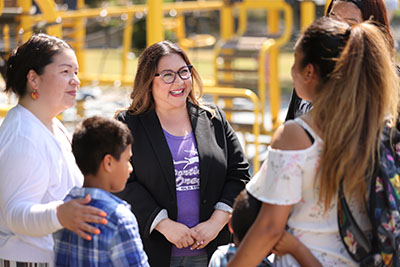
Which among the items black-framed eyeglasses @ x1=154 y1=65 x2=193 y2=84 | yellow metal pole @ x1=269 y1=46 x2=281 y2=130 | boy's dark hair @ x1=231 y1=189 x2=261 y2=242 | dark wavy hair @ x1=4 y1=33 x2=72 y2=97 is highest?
dark wavy hair @ x1=4 y1=33 x2=72 y2=97

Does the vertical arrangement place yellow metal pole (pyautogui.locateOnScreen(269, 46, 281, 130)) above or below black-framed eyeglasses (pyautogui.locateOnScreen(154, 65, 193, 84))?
below

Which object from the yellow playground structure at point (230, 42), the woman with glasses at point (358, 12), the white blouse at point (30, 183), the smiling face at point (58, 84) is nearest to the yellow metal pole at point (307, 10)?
the yellow playground structure at point (230, 42)

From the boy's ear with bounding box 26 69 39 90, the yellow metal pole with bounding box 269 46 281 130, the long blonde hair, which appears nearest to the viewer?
the long blonde hair

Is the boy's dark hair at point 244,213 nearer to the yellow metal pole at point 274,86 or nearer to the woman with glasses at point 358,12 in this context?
the woman with glasses at point 358,12

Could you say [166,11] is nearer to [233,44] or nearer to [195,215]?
[233,44]

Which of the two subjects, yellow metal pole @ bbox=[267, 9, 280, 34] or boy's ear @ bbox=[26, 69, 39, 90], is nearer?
boy's ear @ bbox=[26, 69, 39, 90]

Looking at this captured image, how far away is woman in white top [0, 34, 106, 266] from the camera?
7.04 feet

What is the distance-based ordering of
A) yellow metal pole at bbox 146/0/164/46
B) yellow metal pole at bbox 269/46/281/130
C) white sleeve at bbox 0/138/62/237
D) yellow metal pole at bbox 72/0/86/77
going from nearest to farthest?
white sleeve at bbox 0/138/62/237
yellow metal pole at bbox 146/0/164/46
yellow metal pole at bbox 269/46/281/130
yellow metal pole at bbox 72/0/86/77

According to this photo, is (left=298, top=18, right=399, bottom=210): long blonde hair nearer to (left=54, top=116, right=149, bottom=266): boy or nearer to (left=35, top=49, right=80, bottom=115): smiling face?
(left=54, top=116, right=149, bottom=266): boy

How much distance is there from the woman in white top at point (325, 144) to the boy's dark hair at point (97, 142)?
18.8 inches

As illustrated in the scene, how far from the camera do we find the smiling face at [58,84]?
2.38 meters

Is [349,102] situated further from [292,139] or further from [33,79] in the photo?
[33,79]

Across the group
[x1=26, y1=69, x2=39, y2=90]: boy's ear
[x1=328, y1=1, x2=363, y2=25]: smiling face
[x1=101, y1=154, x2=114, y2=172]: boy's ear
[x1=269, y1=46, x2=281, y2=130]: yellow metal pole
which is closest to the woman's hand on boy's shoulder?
[x1=101, y1=154, x2=114, y2=172]: boy's ear

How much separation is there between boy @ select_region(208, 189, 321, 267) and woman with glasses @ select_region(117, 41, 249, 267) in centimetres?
57
